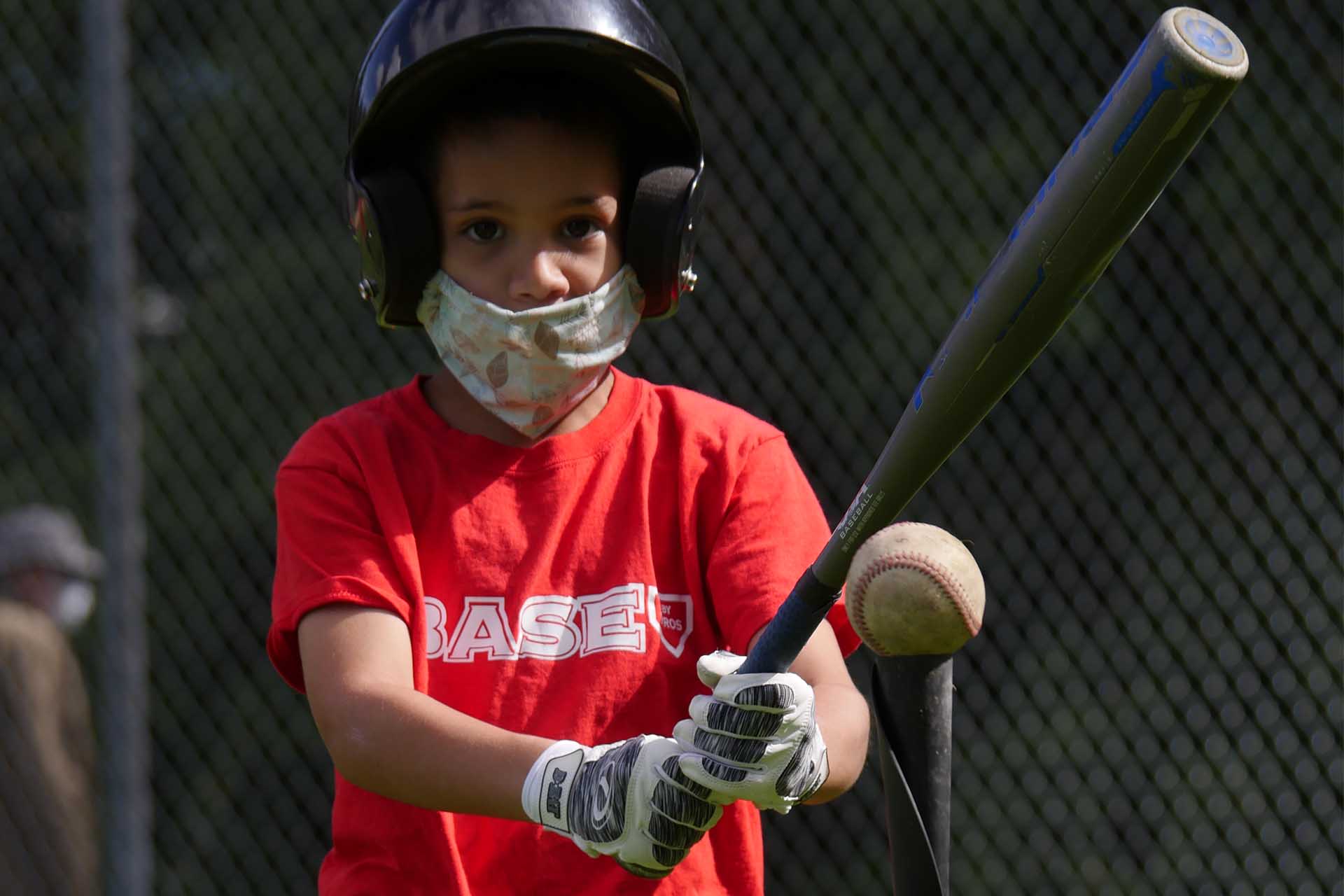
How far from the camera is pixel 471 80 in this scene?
193 centimetres

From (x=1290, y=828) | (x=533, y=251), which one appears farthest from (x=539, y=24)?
(x=1290, y=828)

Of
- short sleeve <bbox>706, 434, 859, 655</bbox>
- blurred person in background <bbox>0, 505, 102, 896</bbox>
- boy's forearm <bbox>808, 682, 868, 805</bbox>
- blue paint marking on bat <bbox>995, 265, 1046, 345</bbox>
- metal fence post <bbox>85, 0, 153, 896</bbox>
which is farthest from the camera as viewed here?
blurred person in background <bbox>0, 505, 102, 896</bbox>

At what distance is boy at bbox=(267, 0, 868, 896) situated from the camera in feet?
5.83

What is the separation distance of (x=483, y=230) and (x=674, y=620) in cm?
51

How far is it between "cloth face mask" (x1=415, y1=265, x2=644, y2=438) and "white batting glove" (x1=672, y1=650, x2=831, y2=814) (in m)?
0.50

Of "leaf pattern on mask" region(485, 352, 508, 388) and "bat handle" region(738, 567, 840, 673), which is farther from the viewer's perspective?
"leaf pattern on mask" region(485, 352, 508, 388)

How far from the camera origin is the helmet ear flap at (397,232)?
6.26 feet

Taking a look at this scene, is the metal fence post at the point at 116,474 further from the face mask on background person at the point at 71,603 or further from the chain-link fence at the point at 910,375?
the face mask on background person at the point at 71,603

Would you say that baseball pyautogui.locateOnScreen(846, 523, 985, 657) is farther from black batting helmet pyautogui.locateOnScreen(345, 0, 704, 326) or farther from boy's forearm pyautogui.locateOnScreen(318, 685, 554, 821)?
black batting helmet pyautogui.locateOnScreen(345, 0, 704, 326)

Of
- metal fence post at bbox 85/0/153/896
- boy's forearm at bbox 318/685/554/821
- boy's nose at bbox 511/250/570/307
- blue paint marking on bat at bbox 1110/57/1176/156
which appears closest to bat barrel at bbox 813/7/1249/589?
blue paint marking on bat at bbox 1110/57/1176/156

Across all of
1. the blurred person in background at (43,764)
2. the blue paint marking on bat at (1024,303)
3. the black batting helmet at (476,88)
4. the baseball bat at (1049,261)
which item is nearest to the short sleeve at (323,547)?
the black batting helmet at (476,88)

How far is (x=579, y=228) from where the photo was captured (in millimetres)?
1902

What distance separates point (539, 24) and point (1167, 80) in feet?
2.88

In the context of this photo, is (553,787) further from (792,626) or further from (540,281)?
(540,281)
